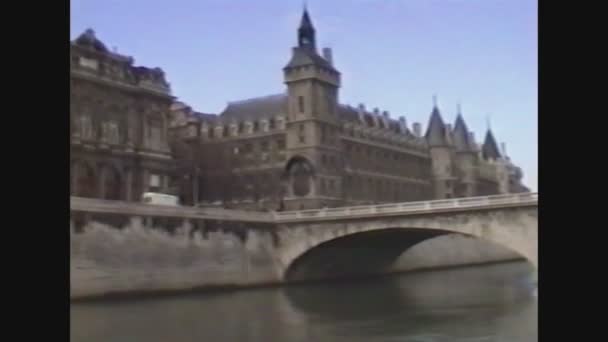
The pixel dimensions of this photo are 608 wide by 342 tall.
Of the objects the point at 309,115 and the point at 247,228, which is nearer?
the point at 247,228

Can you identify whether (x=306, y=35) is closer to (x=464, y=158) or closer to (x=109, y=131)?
(x=109, y=131)

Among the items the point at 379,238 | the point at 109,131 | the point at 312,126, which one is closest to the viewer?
the point at 379,238

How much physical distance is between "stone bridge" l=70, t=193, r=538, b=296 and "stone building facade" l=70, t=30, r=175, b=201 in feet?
33.0

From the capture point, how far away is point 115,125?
47.5m

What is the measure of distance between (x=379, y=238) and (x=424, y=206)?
22.7 feet

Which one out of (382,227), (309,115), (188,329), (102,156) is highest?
(309,115)

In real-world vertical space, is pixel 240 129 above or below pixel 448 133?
below

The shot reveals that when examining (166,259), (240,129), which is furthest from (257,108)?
(166,259)

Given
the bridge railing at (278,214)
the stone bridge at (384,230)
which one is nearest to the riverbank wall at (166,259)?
the bridge railing at (278,214)
